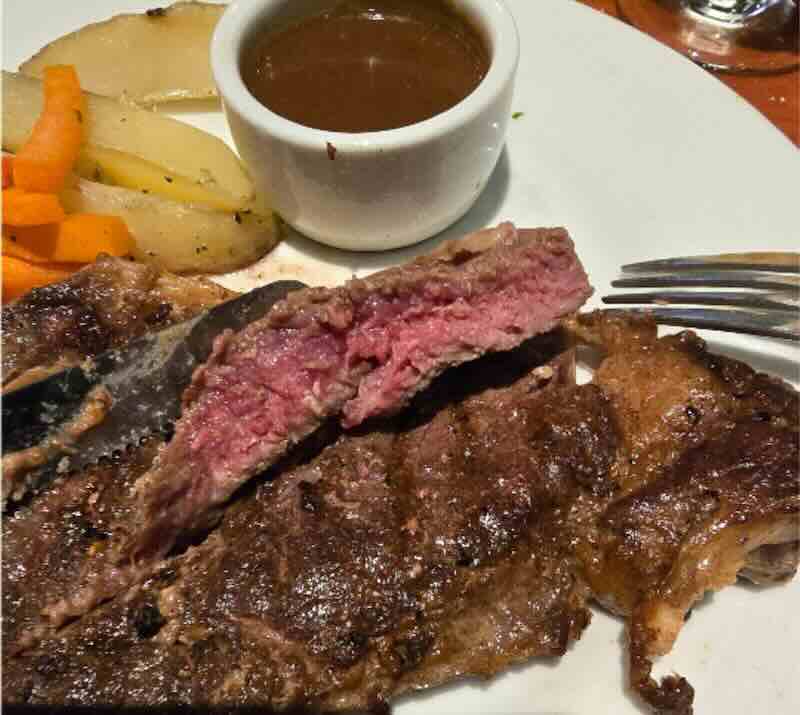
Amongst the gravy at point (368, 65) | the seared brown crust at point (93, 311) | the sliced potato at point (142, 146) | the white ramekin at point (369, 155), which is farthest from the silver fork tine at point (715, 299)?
the sliced potato at point (142, 146)

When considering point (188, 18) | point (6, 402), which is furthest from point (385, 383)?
point (188, 18)

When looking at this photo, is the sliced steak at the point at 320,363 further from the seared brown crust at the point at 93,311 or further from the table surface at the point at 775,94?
the table surface at the point at 775,94

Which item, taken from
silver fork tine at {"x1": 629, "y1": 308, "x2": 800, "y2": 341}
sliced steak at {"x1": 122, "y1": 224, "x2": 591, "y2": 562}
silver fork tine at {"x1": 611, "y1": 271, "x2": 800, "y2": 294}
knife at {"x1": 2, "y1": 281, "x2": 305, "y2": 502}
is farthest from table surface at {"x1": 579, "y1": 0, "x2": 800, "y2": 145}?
knife at {"x1": 2, "y1": 281, "x2": 305, "y2": 502}

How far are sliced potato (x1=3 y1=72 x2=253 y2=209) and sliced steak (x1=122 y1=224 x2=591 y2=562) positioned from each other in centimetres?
123

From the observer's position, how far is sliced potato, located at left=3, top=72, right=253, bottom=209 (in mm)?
3389

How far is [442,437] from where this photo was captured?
2.48 m

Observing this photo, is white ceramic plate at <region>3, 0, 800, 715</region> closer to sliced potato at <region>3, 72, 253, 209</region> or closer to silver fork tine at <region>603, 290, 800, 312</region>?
silver fork tine at <region>603, 290, 800, 312</region>

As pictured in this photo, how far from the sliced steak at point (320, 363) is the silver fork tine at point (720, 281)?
0.75 meters

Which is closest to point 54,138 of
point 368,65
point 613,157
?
point 368,65

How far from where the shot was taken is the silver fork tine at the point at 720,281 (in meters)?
2.85

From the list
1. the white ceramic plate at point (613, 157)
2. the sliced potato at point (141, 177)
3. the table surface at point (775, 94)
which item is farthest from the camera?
the table surface at point (775, 94)

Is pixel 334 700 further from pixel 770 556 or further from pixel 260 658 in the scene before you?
pixel 770 556

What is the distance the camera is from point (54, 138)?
3.22 meters

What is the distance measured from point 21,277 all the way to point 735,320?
2695mm
